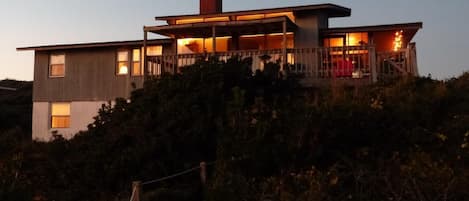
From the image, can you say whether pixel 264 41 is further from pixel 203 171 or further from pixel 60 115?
pixel 203 171

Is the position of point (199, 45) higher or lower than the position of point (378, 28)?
lower

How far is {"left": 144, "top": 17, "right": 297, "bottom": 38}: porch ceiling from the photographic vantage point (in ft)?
69.0

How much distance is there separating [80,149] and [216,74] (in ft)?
14.1

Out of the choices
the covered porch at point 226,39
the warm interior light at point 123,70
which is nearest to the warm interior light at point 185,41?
the covered porch at point 226,39

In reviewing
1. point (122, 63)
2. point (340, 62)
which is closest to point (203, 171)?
point (340, 62)

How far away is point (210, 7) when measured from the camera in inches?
998

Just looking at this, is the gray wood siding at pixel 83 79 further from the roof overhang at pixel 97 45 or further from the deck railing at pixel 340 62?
the deck railing at pixel 340 62

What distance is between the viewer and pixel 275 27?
75.0 feet

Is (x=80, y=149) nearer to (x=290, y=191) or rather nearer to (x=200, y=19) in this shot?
(x=290, y=191)

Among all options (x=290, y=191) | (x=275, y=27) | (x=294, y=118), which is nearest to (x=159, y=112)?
(x=294, y=118)

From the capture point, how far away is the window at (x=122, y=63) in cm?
2523

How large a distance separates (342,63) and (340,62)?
379 millimetres

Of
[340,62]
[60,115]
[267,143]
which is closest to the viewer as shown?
[267,143]

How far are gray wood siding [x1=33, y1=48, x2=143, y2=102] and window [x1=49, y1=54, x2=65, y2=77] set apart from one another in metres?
0.18
